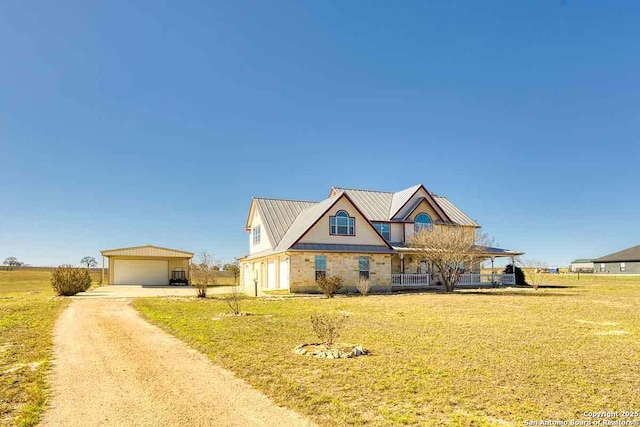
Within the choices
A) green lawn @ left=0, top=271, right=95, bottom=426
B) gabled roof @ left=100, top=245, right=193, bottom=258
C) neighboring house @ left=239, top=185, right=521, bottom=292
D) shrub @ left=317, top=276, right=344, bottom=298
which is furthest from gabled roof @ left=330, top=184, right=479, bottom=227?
green lawn @ left=0, top=271, right=95, bottom=426

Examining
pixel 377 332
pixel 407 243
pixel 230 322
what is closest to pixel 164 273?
pixel 407 243

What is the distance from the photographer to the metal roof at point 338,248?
28.4m

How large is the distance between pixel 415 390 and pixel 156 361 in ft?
16.2

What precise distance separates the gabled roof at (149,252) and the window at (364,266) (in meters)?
20.3

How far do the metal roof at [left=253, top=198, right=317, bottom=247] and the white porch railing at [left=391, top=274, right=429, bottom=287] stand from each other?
28.8 feet

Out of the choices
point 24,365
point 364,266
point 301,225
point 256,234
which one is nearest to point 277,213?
point 256,234

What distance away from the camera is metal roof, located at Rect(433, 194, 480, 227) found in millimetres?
37875

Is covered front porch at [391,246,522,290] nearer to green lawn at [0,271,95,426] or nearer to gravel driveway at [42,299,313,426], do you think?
green lawn at [0,271,95,426]

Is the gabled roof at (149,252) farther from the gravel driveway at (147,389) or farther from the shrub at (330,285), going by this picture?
the gravel driveway at (147,389)

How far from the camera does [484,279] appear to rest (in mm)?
35656

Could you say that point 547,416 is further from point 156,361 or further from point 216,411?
point 156,361

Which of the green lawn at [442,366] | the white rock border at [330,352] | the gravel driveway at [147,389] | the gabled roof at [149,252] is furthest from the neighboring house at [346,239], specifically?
the white rock border at [330,352]

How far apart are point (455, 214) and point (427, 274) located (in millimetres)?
8191

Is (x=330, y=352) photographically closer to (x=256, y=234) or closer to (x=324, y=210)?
(x=324, y=210)
